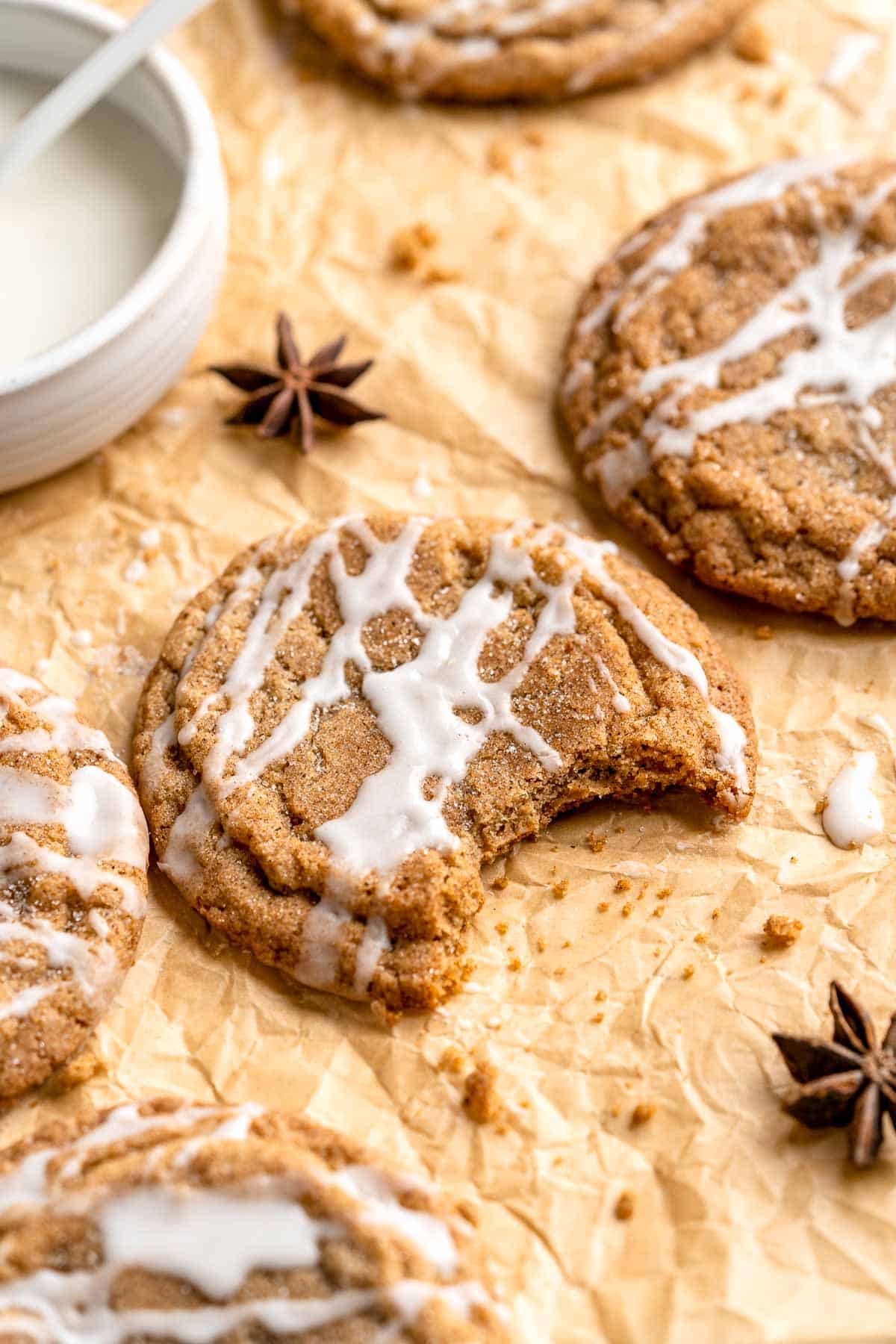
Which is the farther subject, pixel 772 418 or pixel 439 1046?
pixel 772 418

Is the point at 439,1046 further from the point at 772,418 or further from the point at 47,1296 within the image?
the point at 772,418

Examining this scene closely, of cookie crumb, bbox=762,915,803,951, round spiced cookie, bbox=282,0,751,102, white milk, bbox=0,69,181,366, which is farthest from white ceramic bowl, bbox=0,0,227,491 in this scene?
cookie crumb, bbox=762,915,803,951

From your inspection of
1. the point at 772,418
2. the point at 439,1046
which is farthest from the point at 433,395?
the point at 439,1046

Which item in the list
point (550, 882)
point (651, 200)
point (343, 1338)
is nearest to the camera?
point (343, 1338)

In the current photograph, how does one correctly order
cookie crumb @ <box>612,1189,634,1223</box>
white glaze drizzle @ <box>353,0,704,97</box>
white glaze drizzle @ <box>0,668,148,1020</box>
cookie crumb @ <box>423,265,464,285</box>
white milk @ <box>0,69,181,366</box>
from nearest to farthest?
cookie crumb @ <box>612,1189,634,1223</box>
white glaze drizzle @ <box>0,668,148,1020</box>
white milk @ <box>0,69,181,366</box>
cookie crumb @ <box>423,265,464,285</box>
white glaze drizzle @ <box>353,0,704,97</box>

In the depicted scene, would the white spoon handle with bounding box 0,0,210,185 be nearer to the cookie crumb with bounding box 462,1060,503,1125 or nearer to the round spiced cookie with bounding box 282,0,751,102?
the round spiced cookie with bounding box 282,0,751,102

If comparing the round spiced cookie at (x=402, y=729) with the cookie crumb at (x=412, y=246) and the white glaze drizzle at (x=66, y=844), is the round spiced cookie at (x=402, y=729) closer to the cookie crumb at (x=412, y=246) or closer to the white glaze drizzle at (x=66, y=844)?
the white glaze drizzle at (x=66, y=844)
